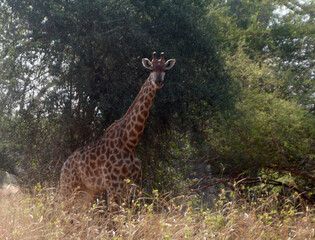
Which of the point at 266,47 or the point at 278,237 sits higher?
the point at 266,47

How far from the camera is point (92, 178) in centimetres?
816

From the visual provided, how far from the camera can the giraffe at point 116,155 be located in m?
7.61

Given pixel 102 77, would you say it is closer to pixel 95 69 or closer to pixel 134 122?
pixel 95 69

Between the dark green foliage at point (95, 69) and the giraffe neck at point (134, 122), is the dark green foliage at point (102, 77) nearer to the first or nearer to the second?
the dark green foliage at point (95, 69)

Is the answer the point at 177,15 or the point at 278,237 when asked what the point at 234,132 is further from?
the point at 278,237

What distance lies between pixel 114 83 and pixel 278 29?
9.65m

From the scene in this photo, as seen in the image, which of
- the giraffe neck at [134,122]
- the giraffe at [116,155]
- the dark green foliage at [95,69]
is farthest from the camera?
the dark green foliage at [95,69]

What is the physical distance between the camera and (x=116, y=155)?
7.88 metres

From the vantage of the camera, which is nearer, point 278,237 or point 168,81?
point 278,237

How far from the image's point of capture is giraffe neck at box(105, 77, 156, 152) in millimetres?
7723

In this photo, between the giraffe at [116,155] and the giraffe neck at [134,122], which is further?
the giraffe neck at [134,122]

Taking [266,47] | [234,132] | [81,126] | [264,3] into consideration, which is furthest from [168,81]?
[264,3]

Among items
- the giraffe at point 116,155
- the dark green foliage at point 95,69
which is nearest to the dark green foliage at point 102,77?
the dark green foliage at point 95,69

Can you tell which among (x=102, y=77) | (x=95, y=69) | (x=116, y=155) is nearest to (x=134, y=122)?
(x=116, y=155)
